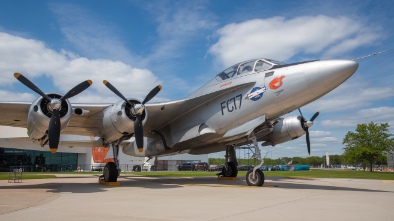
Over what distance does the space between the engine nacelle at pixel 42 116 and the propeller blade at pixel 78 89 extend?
0.95 ft

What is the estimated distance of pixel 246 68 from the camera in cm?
1342

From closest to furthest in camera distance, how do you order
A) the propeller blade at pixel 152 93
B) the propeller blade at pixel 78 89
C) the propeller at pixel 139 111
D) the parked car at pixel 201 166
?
the propeller blade at pixel 78 89 → the propeller at pixel 139 111 → the propeller blade at pixel 152 93 → the parked car at pixel 201 166

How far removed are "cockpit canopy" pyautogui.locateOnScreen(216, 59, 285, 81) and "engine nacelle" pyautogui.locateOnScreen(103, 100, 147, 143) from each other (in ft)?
13.0

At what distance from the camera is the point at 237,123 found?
13.5 metres

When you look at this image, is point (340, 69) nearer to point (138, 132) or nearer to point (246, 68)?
point (246, 68)

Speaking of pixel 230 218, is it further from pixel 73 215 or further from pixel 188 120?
pixel 188 120

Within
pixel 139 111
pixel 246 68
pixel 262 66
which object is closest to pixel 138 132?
pixel 139 111

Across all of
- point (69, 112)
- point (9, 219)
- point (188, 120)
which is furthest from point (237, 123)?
point (9, 219)

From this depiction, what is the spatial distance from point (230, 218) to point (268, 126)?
8665 mm

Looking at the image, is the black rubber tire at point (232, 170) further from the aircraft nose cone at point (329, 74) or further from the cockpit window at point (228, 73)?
the aircraft nose cone at point (329, 74)

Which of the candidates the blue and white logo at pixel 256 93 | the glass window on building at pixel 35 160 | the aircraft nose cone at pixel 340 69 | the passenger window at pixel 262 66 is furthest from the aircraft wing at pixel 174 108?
the glass window on building at pixel 35 160

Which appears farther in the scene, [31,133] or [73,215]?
[31,133]

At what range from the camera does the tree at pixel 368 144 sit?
1841 inches

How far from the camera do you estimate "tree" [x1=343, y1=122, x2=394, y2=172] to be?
1841 inches
